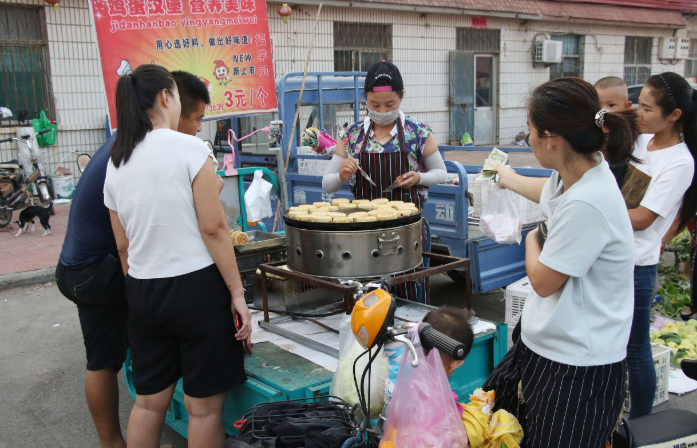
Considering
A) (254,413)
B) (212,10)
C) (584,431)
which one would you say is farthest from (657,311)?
(212,10)

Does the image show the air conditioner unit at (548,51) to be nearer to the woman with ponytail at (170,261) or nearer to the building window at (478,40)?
the building window at (478,40)

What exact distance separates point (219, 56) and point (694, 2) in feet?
70.2

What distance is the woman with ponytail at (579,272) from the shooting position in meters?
1.77

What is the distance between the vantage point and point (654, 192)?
280 centimetres

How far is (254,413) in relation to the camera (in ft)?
7.20

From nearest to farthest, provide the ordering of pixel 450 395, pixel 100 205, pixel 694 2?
pixel 450 395 < pixel 100 205 < pixel 694 2

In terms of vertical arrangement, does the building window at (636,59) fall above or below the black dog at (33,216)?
above

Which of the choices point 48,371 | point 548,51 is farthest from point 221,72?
point 548,51

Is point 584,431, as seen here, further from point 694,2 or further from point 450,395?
point 694,2

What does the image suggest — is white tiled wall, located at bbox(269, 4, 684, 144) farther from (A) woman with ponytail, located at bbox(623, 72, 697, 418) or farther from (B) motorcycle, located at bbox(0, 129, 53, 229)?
(A) woman with ponytail, located at bbox(623, 72, 697, 418)

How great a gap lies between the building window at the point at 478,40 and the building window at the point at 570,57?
2420 mm

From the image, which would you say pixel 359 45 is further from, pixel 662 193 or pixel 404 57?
pixel 662 193

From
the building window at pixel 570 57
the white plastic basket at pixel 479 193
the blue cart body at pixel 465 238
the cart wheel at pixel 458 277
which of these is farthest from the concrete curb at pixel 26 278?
the building window at pixel 570 57

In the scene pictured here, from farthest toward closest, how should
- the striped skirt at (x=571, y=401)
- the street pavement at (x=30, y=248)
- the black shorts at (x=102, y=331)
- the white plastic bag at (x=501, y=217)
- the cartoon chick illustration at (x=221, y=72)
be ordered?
the street pavement at (x=30, y=248) < the cartoon chick illustration at (x=221, y=72) < the white plastic bag at (x=501, y=217) < the black shorts at (x=102, y=331) < the striped skirt at (x=571, y=401)
